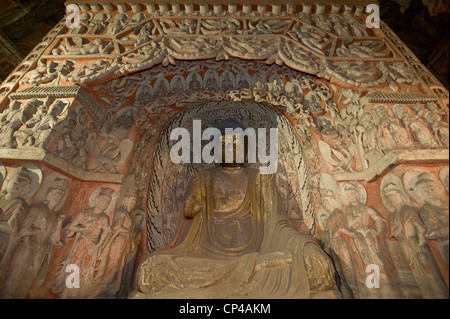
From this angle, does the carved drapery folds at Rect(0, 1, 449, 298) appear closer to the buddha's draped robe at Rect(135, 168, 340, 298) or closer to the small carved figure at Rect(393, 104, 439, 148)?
the small carved figure at Rect(393, 104, 439, 148)

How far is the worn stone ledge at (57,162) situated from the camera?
260 cm

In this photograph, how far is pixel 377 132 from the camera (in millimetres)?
2945

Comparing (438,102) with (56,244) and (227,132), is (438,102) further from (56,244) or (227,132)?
(56,244)

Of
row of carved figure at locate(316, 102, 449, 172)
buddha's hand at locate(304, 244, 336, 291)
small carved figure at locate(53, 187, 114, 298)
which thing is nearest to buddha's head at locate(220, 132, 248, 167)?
row of carved figure at locate(316, 102, 449, 172)

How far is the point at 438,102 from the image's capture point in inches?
118

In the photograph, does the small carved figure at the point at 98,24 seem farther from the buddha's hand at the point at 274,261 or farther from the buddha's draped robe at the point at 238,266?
the buddha's hand at the point at 274,261

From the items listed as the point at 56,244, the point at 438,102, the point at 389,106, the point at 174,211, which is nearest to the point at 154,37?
the point at 174,211

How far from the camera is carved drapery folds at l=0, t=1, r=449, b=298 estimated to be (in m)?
2.59

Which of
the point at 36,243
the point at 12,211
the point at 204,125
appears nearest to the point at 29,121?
the point at 12,211

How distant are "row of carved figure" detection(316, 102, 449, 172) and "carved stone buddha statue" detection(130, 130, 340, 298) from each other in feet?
3.38

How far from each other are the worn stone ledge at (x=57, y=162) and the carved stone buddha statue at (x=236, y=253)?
1111 millimetres

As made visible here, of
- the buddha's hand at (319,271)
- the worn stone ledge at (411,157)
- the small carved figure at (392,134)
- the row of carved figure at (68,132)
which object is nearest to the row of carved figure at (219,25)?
the row of carved figure at (68,132)

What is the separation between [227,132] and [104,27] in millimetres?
2497

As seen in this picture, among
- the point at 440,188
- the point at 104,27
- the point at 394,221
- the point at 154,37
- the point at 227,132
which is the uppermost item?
the point at 104,27
